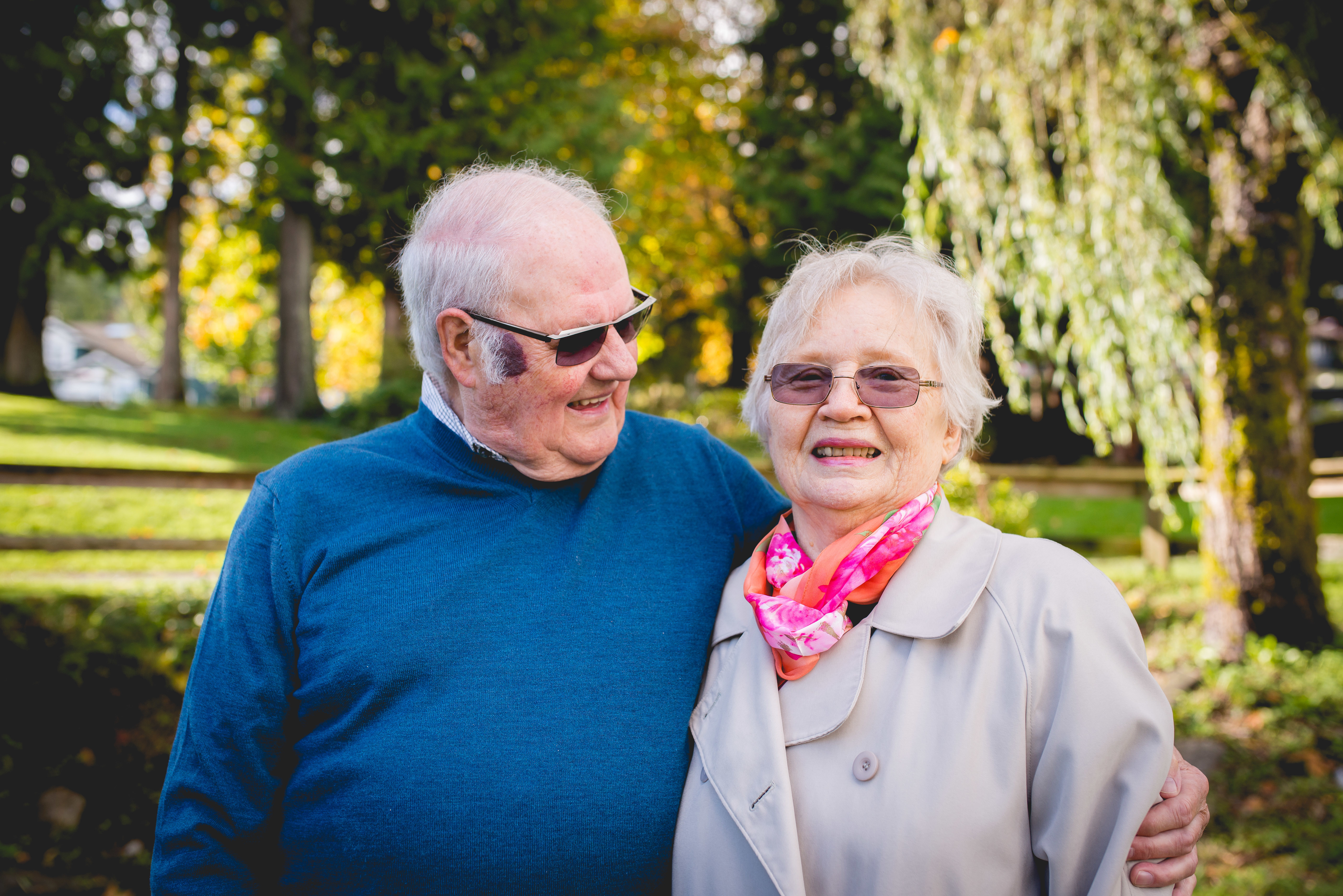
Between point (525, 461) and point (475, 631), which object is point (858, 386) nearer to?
point (525, 461)

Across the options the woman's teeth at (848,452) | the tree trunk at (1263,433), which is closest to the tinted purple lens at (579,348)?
the woman's teeth at (848,452)

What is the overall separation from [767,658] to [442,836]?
29.6 inches

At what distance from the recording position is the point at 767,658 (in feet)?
5.88

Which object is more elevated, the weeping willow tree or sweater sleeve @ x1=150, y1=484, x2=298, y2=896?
the weeping willow tree

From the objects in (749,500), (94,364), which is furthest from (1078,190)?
(94,364)

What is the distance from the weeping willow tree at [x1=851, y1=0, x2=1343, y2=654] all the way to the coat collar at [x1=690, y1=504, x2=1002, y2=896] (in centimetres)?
331

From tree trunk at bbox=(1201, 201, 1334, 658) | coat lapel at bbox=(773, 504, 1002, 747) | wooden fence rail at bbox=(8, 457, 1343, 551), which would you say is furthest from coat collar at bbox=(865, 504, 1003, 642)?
tree trunk at bbox=(1201, 201, 1334, 658)

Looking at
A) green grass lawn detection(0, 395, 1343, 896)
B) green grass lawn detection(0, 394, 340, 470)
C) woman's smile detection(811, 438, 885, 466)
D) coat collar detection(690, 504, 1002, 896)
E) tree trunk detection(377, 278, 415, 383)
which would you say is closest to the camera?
coat collar detection(690, 504, 1002, 896)

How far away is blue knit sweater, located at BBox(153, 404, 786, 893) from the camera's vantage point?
5.55 ft

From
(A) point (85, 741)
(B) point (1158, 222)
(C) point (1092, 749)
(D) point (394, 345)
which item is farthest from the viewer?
(D) point (394, 345)

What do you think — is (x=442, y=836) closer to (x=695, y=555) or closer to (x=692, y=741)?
(x=692, y=741)

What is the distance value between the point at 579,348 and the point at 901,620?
938 millimetres

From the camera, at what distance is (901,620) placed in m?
1.66

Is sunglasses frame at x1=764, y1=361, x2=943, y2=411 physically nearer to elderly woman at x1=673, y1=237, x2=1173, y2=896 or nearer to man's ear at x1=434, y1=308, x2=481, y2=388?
elderly woman at x1=673, y1=237, x2=1173, y2=896
